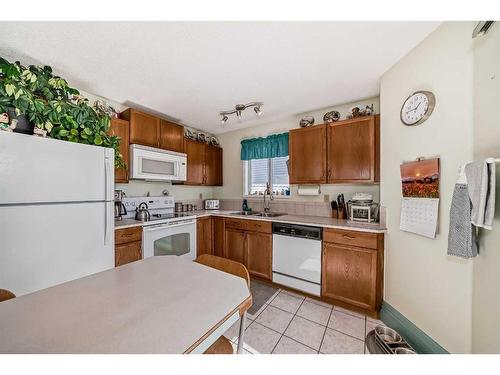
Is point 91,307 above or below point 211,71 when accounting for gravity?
below

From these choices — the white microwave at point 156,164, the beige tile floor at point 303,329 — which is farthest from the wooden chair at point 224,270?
the white microwave at point 156,164

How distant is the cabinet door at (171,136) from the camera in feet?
8.75

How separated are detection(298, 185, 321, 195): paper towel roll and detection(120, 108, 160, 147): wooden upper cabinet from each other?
2105mm

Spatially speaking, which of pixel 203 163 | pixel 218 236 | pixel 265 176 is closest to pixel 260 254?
pixel 218 236

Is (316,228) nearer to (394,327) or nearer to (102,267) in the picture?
(394,327)

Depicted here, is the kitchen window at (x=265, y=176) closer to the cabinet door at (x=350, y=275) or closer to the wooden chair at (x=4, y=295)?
the cabinet door at (x=350, y=275)

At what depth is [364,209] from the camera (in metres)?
2.10

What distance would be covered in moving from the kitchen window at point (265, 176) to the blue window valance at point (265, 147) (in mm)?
131

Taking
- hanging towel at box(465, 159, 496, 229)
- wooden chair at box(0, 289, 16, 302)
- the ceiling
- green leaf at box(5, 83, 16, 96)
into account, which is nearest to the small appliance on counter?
hanging towel at box(465, 159, 496, 229)

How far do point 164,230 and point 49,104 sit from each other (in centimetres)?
153

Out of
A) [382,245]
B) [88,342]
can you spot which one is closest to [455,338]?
[382,245]

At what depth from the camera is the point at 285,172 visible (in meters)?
3.00

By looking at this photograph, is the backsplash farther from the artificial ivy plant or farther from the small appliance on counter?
the artificial ivy plant
